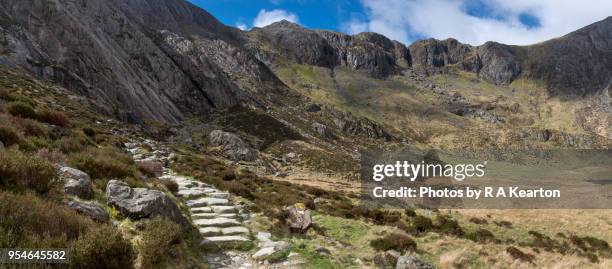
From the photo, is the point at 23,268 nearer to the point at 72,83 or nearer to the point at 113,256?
the point at 113,256

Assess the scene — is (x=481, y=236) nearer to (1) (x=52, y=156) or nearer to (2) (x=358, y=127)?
(1) (x=52, y=156)

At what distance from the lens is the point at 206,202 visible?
17.0 m

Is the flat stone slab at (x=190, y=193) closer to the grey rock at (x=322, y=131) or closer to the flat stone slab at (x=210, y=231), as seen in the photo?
the flat stone slab at (x=210, y=231)

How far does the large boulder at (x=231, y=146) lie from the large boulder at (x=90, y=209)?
4373 centimetres

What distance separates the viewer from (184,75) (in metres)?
93.5

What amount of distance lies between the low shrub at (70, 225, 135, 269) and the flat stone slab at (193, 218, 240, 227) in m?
5.64

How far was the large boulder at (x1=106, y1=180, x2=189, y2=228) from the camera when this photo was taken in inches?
428

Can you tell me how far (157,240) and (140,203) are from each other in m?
2.12

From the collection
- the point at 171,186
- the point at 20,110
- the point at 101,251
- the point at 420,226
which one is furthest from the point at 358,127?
the point at 101,251

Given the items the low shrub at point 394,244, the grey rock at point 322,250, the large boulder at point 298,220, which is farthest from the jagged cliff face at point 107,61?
the grey rock at point 322,250

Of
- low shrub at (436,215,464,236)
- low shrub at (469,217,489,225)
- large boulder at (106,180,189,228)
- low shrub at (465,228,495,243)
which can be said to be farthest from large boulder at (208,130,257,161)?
large boulder at (106,180,189,228)

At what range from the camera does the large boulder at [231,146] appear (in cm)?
5505

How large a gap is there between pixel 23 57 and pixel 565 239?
177 ft

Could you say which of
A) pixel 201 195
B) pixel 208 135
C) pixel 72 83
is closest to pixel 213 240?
pixel 201 195
